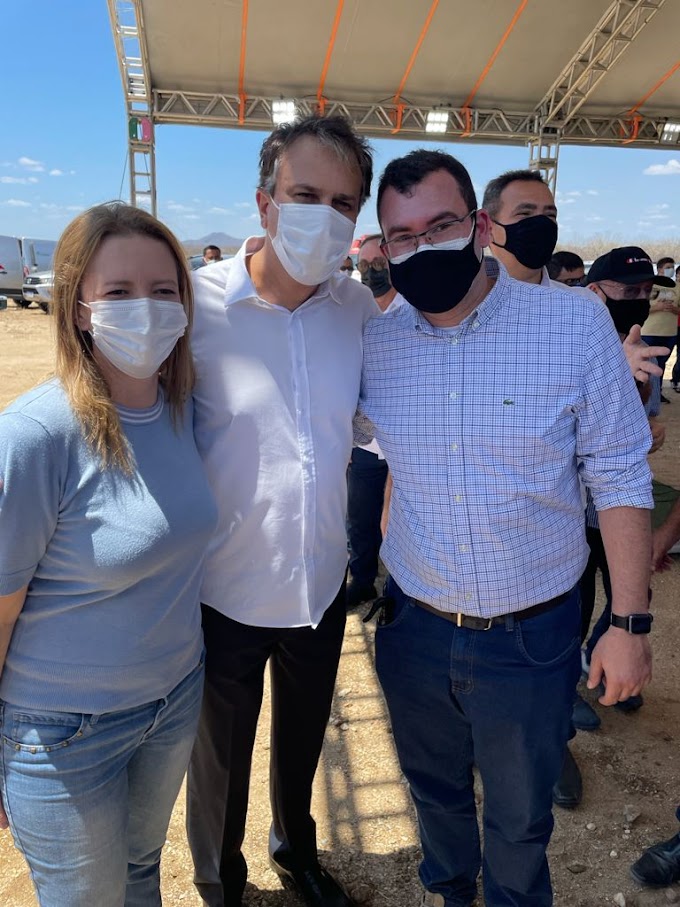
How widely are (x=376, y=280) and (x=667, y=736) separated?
3006 millimetres

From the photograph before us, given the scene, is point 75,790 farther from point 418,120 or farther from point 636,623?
point 418,120

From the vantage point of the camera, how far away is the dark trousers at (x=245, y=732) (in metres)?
1.80

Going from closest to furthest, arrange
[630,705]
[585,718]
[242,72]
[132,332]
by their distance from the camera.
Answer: [132,332] < [585,718] < [630,705] < [242,72]

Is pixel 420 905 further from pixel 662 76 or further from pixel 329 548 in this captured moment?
pixel 662 76

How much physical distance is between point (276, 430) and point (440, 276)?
57cm

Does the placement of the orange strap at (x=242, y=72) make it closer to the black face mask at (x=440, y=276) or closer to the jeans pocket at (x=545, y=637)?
the black face mask at (x=440, y=276)

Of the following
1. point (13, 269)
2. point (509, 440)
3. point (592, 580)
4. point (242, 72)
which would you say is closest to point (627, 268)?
point (592, 580)

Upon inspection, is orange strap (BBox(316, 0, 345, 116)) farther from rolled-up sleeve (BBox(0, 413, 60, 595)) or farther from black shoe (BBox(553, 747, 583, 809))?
rolled-up sleeve (BBox(0, 413, 60, 595))

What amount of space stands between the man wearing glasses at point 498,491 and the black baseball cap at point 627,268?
113 cm

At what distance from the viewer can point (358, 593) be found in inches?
164

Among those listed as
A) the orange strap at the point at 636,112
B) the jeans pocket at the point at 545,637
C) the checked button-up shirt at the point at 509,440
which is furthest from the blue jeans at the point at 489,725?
the orange strap at the point at 636,112

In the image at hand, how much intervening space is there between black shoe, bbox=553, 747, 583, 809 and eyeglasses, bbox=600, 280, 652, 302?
1.78 meters

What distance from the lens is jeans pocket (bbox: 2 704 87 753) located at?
1.29 meters

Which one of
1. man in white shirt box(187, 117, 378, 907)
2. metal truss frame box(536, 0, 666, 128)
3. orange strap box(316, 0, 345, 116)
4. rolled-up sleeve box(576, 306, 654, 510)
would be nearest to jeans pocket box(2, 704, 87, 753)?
man in white shirt box(187, 117, 378, 907)
